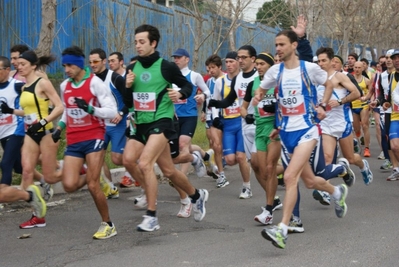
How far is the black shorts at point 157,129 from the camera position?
834 cm

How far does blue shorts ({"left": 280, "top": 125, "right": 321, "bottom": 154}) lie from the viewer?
7.94 meters

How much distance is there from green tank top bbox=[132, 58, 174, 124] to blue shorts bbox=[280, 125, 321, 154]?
50.0 inches

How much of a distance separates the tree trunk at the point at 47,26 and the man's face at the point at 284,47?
6616mm

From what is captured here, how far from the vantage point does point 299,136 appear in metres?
7.98

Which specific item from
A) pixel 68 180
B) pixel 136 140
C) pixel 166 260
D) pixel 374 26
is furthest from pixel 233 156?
pixel 374 26

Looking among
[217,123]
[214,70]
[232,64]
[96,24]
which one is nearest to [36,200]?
[217,123]

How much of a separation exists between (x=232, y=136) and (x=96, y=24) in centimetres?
741

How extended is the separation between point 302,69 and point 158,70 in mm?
1493

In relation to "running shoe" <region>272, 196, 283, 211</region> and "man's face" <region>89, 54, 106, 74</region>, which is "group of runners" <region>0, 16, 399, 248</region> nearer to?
"running shoe" <region>272, 196, 283, 211</region>

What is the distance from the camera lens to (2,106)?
8.92m

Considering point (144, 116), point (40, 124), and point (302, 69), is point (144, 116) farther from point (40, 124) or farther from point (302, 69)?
point (302, 69)

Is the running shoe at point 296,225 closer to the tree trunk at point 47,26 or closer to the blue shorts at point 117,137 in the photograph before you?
the blue shorts at point 117,137

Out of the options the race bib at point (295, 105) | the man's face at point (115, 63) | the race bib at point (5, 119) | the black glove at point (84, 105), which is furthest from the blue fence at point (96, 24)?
the race bib at point (295, 105)

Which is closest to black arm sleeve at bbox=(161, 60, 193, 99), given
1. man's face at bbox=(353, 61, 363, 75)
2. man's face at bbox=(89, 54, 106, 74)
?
man's face at bbox=(89, 54, 106, 74)
